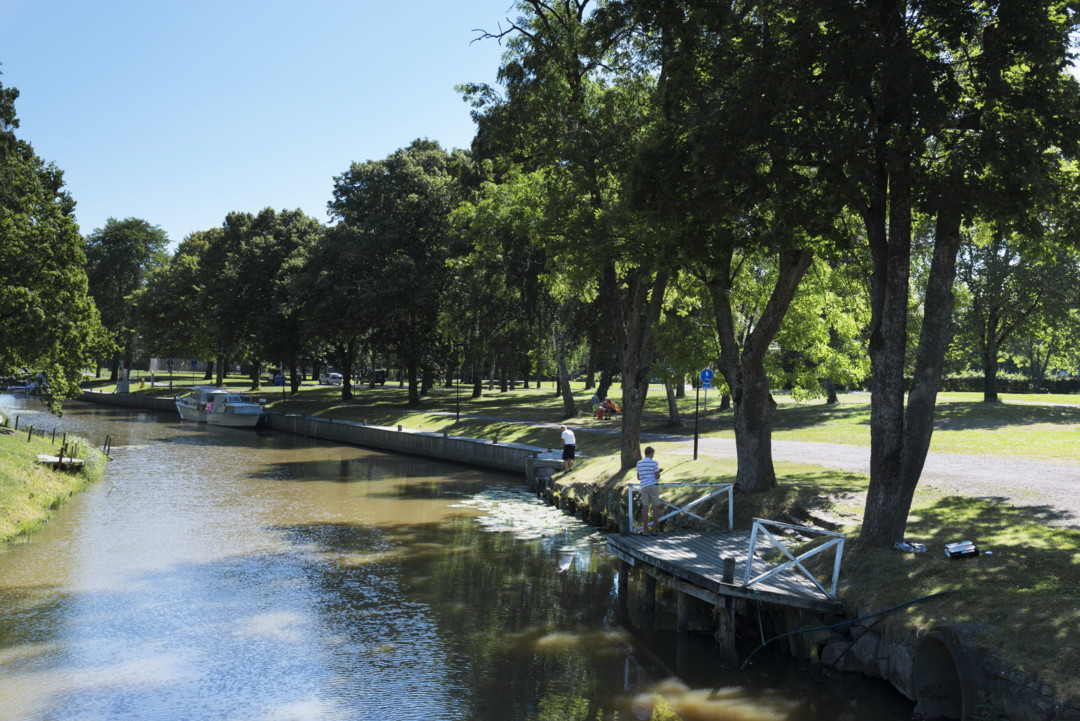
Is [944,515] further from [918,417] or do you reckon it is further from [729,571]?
[729,571]

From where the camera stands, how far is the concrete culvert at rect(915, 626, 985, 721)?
9164mm

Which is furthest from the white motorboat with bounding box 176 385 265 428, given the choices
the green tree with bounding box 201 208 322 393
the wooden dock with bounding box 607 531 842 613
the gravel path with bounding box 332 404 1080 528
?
the wooden dock with bounding box 607 531 842 613

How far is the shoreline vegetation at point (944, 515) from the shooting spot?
9281 mm

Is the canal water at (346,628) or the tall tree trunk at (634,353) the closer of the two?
the canal water at (346,628)

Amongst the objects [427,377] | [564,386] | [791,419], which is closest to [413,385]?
[427,377]

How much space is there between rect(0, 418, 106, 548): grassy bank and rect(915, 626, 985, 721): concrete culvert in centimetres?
1909

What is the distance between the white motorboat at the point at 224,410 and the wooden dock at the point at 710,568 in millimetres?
44725

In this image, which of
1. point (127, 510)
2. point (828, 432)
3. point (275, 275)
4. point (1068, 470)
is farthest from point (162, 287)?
point (1068, 470)

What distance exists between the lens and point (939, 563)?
38.8 ft

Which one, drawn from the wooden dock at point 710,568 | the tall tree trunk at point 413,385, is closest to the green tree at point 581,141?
the wooden dock at point 710,568

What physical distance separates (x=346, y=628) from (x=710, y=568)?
20.2 feet

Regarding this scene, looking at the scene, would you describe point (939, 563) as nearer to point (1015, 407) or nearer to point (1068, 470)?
point (1068, 470)

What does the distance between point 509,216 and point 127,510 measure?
1462cm

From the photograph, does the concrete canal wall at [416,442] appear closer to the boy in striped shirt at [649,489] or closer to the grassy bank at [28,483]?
the grassy bank at [28,483]
